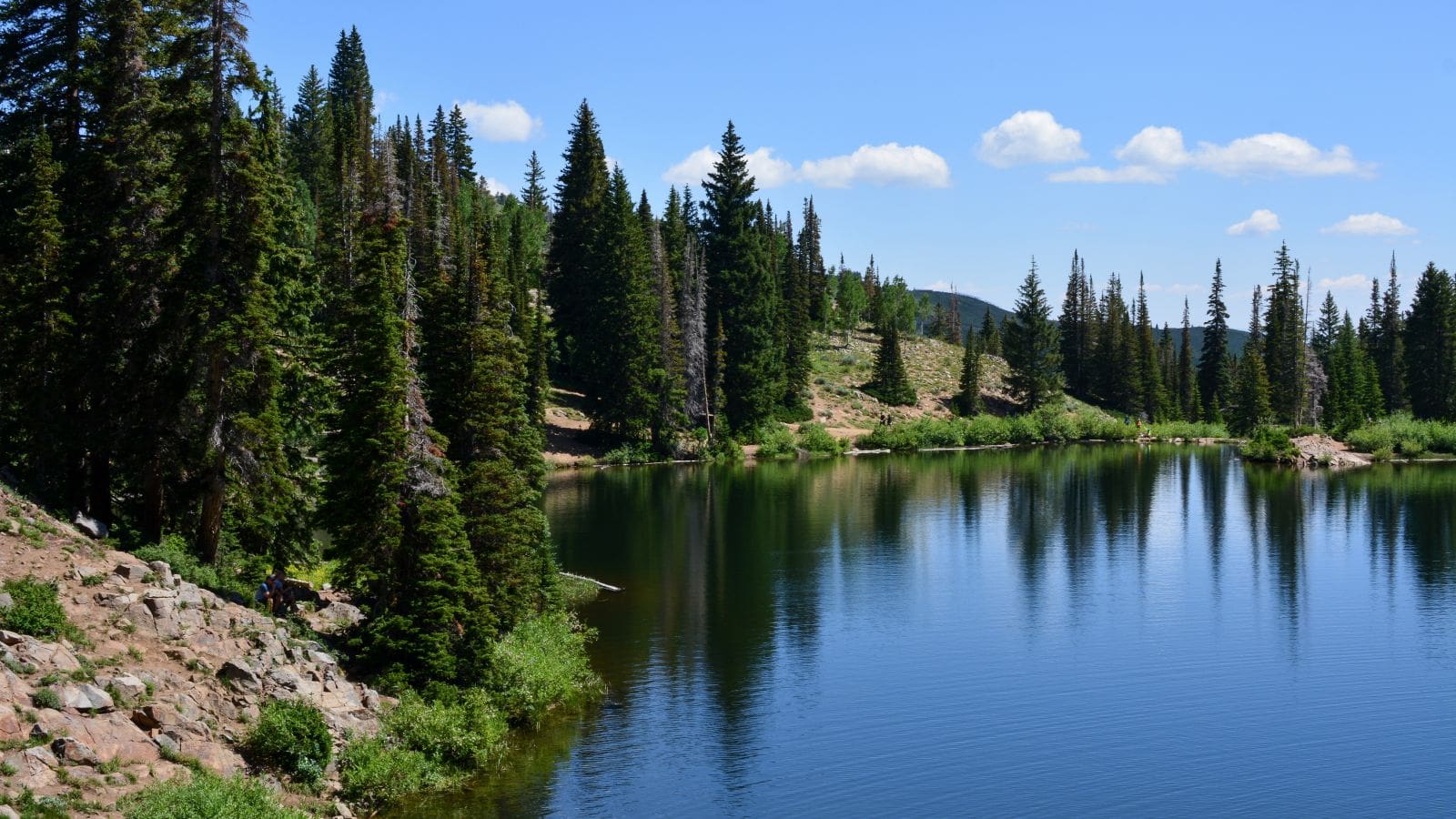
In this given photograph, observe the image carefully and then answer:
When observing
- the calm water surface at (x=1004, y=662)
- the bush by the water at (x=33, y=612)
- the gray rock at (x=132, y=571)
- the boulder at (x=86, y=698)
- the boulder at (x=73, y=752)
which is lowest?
the calm water surface at (x=1004, y=662)

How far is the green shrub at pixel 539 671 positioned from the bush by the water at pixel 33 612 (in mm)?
11296

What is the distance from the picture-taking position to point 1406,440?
374 ft

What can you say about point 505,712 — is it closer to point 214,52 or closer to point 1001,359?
point 214,52

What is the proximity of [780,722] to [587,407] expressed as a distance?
2948 inches

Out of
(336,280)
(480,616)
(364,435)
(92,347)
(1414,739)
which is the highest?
(336,280)

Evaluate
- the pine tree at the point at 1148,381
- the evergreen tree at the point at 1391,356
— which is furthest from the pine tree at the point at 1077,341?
the evergreen tree at the point at 1391,356

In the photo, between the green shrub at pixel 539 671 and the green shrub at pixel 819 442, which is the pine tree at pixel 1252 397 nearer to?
the green shrub at pixel 819 442

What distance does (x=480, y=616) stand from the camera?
32.6 metres

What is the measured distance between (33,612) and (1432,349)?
145791 mm

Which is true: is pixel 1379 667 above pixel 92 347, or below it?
below

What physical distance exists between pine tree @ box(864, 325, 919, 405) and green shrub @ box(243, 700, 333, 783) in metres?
110

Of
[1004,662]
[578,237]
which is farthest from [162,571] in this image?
[578,237]

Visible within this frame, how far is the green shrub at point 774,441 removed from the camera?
362ft

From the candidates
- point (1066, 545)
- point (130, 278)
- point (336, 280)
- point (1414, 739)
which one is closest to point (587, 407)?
point (336, 280)
